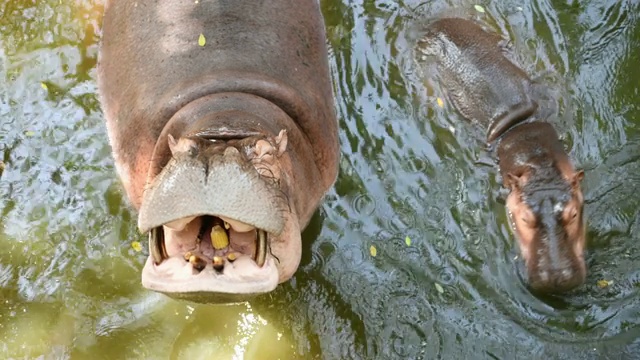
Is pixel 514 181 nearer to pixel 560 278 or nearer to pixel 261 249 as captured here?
pixel 560 278

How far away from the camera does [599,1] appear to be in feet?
19.5

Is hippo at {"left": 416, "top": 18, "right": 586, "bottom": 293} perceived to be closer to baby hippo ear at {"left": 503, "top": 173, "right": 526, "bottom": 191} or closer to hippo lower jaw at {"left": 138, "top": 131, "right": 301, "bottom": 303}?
baby hippo ear at {"left": 503, "top": 173, "right": 526, "bottom": 191}

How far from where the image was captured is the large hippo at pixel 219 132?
3074 millimetres

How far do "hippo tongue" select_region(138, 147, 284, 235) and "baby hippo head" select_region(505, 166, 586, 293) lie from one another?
201 cm

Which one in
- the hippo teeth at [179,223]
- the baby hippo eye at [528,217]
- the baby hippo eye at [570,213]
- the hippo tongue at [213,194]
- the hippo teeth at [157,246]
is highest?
the hippo tongue at [213,194]

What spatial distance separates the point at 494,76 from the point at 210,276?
303 cm

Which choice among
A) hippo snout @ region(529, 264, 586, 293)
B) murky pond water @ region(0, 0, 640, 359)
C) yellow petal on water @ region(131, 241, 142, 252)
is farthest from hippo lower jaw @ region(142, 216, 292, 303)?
hippo snout @ region(529, 264, 586, 293)

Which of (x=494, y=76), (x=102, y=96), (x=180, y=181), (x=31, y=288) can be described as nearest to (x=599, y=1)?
(x=494, y=76)

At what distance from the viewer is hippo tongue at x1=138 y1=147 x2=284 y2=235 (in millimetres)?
2980

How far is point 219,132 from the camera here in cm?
346

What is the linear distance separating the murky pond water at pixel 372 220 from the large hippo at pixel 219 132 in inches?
15.2

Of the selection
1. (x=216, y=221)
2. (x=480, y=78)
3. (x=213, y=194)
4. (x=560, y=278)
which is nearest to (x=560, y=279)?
(x=560, y=278)

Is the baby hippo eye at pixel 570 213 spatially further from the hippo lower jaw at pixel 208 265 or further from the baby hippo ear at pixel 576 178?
the hippo lower jaw at pixel 208 265

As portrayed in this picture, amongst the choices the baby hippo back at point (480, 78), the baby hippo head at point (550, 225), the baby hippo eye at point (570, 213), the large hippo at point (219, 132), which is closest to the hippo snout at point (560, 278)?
the baby hippo head at point (550, 225)
